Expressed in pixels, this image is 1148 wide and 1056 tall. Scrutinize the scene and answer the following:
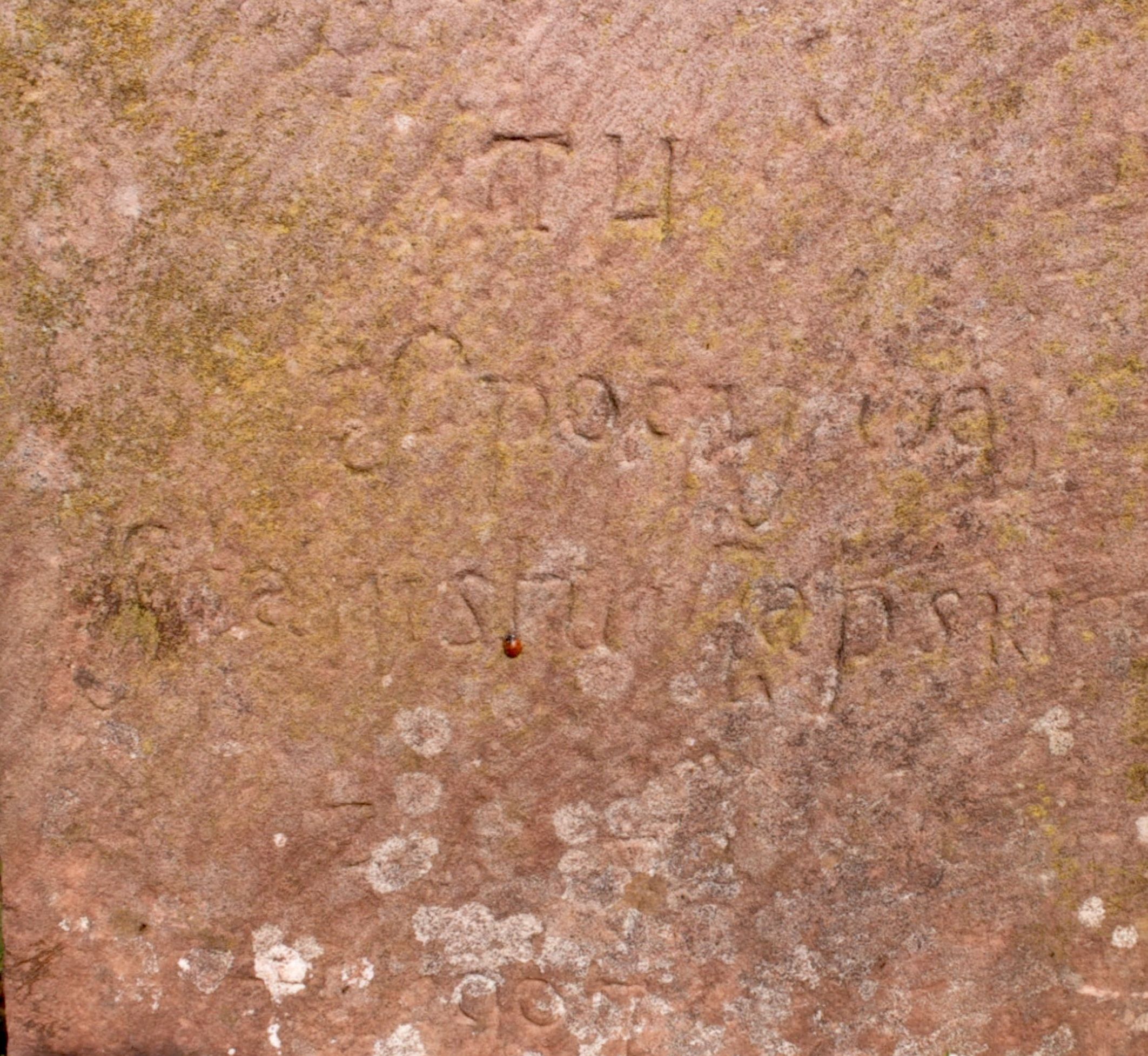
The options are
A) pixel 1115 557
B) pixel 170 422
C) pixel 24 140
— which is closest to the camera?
pixel 24 140

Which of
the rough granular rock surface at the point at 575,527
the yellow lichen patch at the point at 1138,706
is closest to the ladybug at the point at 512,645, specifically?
the rough granular rock surface at the point at 575,527

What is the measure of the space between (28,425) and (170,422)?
27 centimetres

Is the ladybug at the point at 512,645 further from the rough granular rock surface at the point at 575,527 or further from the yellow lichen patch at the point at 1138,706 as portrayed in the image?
the yellow lichen patch at the point at 1138,706

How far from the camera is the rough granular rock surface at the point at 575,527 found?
2.26 m

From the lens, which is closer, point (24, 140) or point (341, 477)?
point (24, 140)

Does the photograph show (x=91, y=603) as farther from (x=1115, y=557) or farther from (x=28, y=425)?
(x=1115, y=557)

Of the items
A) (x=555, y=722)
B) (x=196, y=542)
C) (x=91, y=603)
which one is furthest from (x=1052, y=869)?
(x=91, y=603)

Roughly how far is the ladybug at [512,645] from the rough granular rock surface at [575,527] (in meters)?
0.02

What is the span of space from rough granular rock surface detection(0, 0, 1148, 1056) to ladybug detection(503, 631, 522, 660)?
0.05 ft

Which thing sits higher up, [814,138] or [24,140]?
[24,140]

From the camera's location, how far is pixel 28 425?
7.53 feet

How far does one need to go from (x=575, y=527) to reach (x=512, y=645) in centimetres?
28

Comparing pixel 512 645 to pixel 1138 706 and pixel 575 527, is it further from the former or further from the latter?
pixel 1138 706

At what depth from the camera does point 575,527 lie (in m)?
2.45
